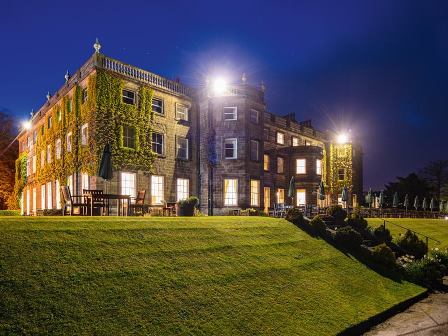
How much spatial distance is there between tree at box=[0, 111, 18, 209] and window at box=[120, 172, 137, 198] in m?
25.9

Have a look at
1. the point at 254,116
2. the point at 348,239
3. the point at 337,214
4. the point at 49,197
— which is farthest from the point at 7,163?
the point at 348,239

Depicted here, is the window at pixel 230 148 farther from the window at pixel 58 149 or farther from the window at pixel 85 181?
the window at pixel 58 149

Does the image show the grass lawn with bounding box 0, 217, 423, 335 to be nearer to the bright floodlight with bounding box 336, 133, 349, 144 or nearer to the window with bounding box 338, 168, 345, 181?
the window with bounding box 338, 168, 345, 181

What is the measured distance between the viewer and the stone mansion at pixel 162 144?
22.7m

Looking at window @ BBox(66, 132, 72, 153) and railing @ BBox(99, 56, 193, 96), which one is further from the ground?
railing @ BBox(99, 56, 193, 96)

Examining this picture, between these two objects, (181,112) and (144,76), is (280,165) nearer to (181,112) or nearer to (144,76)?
(181,112)

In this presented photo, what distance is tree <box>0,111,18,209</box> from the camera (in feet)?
147

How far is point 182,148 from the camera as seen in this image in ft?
90.3

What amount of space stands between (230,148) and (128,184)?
9.41 meters

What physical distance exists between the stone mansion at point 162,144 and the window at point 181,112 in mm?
85

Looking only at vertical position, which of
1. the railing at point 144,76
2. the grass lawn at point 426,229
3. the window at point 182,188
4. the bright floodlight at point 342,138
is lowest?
the grass lawn at point 426,229

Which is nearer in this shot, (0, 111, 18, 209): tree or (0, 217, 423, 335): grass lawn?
(0, 217, 423, 335): grass lawn

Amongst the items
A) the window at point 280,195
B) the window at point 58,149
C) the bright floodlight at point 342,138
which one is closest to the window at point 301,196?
the window at point 280,195

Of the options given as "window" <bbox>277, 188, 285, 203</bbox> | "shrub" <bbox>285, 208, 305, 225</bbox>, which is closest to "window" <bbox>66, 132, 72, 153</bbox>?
"shrub" <bbox>285, 208, 305, 225</bbox>
